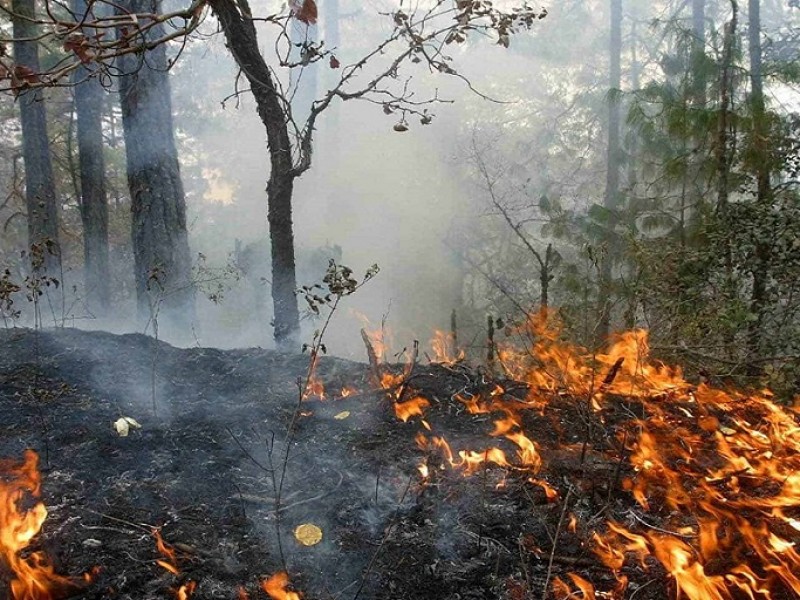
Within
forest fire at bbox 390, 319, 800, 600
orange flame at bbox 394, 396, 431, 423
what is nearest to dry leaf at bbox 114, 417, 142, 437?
orange flame at bbox 394, 396, 431, 423

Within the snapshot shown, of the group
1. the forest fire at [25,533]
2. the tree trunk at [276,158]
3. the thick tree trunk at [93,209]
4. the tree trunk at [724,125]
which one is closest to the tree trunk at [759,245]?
the tree trunk at [724,125]

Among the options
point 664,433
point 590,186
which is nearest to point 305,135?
point 664,433

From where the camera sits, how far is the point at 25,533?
8.23ft

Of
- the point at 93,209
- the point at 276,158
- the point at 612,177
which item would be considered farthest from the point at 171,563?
the point at 612,177

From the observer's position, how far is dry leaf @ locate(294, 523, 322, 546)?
2727 mm

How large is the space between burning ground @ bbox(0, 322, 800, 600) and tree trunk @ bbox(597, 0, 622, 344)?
1.46 m

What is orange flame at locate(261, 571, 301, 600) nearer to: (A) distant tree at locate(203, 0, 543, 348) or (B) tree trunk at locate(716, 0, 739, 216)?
(A) distant tree at locate(203, 0, 543, 348)

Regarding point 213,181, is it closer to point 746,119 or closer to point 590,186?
point 590,186

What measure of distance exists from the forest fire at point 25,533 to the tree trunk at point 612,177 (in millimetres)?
4170

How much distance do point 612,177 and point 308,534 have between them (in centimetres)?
1180

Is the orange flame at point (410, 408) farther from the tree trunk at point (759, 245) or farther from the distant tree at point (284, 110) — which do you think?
the tree trunk at point (759, 245)

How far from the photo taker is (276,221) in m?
5.41

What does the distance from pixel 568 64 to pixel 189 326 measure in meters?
18.9

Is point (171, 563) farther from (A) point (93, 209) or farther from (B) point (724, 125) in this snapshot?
(A) point (93, 209)
